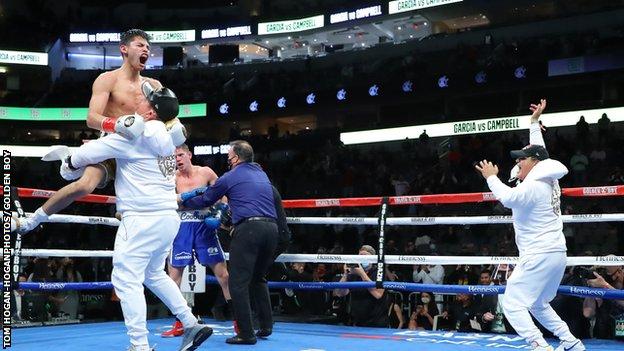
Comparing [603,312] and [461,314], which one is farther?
[461,314]

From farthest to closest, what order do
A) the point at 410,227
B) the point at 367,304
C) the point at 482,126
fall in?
the point at 482,126 < the point at 410,227 < the point at 367,304

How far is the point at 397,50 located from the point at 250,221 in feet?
59.6

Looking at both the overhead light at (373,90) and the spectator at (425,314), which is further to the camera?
the overhead light at (373,90)

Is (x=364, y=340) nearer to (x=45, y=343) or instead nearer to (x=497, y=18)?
(x=45, y=343)

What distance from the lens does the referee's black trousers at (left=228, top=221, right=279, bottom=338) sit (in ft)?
14.7

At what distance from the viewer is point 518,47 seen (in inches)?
667

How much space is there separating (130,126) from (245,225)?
145 centimetres

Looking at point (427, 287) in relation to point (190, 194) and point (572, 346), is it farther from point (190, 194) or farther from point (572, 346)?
point (190, 194)

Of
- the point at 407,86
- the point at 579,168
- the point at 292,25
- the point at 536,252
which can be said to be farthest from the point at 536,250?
the point at 292,25

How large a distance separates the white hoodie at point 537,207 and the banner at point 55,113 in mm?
19569

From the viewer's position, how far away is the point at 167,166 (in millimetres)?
3713

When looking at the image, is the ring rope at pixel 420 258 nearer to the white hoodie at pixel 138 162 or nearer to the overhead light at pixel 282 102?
the white hoodie at pixel 138 162

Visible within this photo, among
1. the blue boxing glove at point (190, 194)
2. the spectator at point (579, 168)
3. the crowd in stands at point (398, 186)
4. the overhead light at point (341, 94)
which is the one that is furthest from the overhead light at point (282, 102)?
the blue boxing glove at point (190, 194)

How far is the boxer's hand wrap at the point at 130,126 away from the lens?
3.38 m
